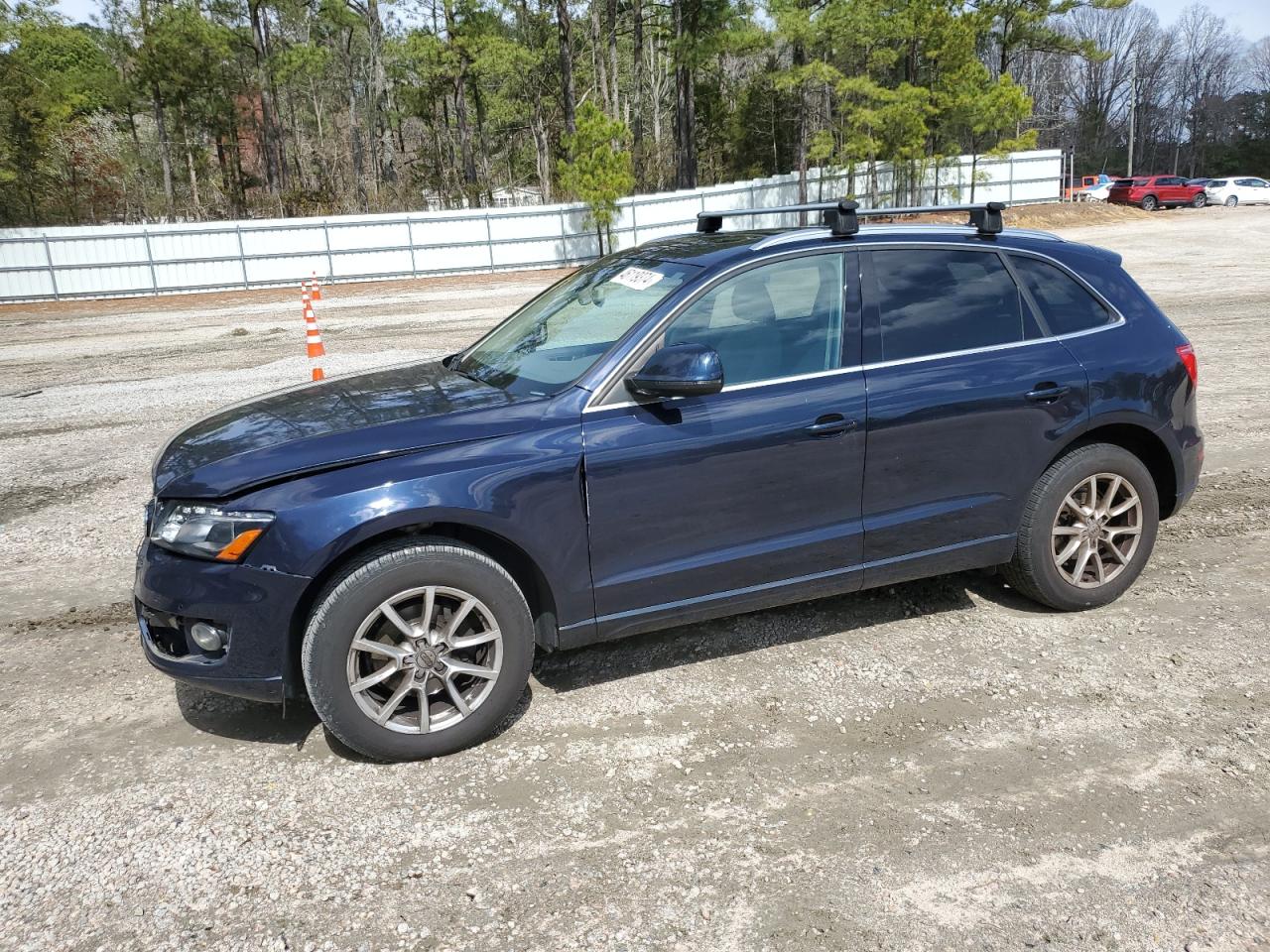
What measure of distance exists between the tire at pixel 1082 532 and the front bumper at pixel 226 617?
314 cm

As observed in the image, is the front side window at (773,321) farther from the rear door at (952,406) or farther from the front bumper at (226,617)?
the front bumper at (226,617)

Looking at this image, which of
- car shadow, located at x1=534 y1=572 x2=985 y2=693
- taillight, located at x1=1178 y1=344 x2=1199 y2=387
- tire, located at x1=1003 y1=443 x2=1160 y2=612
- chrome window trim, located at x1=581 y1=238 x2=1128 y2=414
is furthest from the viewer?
taillight, located at x1=1178 y1=344 x2=1199 y2=387

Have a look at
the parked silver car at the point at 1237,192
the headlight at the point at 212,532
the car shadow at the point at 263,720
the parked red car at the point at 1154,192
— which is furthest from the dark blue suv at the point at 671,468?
the parked silver car at the point at 1237,192

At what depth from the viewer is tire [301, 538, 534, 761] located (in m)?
3.25

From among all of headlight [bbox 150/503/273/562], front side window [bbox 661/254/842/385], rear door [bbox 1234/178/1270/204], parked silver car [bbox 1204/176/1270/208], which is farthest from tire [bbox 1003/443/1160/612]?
rear door [bbox 1234/178/1270/204]

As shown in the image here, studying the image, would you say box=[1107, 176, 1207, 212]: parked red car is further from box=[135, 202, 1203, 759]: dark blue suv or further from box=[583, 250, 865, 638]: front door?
A: box=[583, 250, 865, 638]: front door

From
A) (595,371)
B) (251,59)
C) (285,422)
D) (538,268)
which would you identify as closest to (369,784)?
(285,422)

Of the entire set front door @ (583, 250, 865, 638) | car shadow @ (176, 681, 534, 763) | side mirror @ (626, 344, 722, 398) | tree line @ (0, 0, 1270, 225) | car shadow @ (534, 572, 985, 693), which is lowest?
car shadow @ (534, 572, 985, 693)

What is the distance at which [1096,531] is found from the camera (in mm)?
4473

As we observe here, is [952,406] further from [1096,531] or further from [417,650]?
[417,650]

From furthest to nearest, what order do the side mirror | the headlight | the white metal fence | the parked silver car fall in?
the parked silver car → the white metal fence → the side mirror → the headlight

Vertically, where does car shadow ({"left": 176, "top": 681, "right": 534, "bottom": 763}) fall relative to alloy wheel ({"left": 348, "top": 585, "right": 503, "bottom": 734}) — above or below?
below

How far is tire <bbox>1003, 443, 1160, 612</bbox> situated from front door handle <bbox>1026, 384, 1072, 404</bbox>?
303 millimetres

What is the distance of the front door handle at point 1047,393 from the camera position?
4215 millimetres
